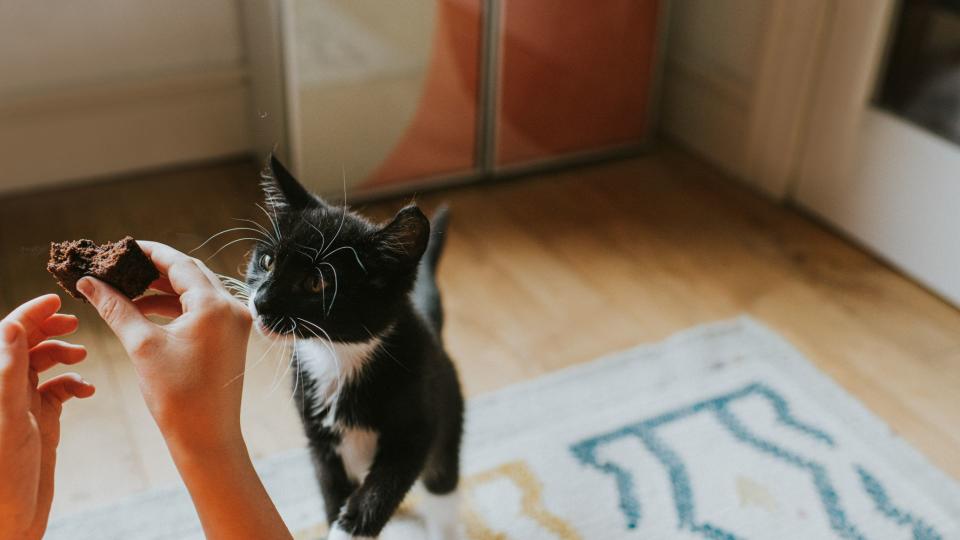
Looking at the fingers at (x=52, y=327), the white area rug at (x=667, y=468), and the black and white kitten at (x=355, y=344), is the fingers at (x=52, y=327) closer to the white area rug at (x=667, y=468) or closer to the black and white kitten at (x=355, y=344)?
the black and white kitten at (x=355, y=344)

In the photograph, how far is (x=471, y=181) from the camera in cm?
215

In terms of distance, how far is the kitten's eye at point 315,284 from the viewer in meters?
0.92

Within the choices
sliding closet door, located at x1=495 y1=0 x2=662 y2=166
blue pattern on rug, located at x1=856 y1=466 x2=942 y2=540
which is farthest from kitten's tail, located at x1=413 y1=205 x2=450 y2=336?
sliding closet door, located at x1=495 y1=0 x2=662 y2=166

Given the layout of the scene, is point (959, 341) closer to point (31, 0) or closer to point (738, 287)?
point (738, 287)

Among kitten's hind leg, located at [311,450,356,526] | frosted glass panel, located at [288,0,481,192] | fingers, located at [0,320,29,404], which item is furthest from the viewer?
frosted glass panel, located at [288,0,481,192]

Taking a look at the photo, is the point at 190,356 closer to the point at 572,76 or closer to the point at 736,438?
the point at 736,438

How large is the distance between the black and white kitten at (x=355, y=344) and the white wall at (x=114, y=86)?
46.2 inches

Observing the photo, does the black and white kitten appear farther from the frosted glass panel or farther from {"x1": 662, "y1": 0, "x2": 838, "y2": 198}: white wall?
{"x1": 662, "y1": 0, "x2": 838, "y2": 198}: white wall

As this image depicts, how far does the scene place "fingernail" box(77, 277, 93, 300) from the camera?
0.80 meters

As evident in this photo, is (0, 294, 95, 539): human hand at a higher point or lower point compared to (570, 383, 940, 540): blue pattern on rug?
higher

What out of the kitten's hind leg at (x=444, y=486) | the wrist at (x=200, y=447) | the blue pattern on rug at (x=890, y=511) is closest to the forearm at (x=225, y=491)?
the wrist at (x=200, y=447)

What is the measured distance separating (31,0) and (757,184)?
162cm

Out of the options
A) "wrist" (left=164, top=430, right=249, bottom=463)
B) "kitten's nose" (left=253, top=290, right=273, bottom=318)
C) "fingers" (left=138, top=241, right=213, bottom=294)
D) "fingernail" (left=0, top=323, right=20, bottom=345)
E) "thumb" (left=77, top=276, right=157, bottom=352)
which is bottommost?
"wrist" (left=164, top=430, right=249, bottom=463)

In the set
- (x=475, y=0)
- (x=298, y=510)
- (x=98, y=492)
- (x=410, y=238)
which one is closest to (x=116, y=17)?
(x=475, y=0)
